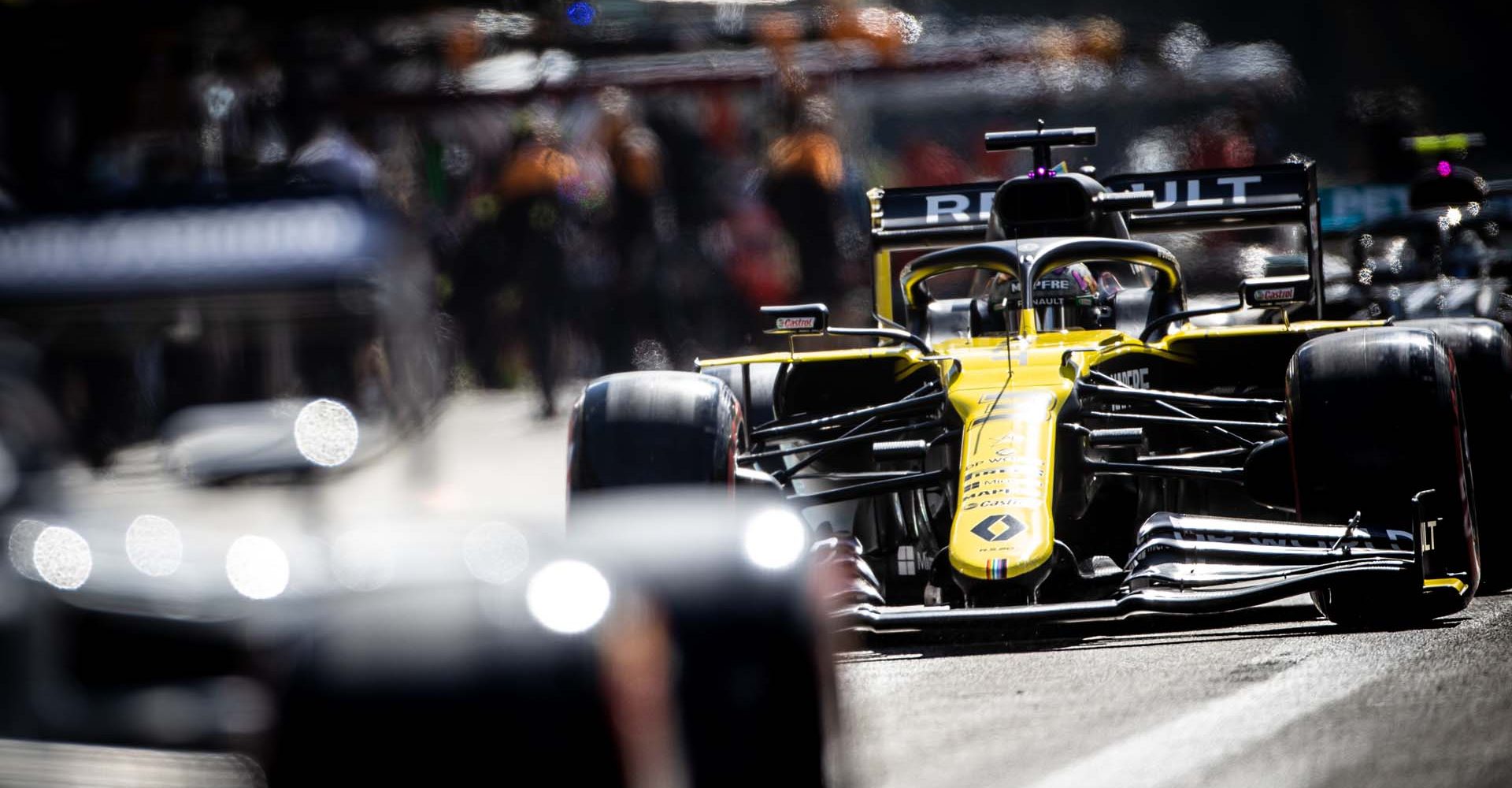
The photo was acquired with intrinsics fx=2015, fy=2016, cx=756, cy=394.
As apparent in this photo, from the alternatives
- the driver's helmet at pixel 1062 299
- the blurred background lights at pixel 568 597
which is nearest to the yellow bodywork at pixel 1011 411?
the driver's helmet at pixel 1062 299

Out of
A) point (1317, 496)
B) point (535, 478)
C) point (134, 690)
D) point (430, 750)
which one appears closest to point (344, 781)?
point (430, 750)

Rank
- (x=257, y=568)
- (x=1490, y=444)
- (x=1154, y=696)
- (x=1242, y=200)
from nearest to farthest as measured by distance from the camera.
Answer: (x=257, y=568)
(x=1154, y=696)
(x=1490, y=444)
(x=1242, y=200)

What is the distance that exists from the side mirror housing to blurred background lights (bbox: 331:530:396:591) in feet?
14.6

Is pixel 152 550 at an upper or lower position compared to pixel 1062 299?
lower

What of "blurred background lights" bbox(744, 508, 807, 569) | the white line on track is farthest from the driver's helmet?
"blurred background lights" bbox(744, 508, 807, 569)

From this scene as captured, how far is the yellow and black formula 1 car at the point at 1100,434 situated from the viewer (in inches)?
214

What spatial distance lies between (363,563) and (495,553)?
14 centimetres

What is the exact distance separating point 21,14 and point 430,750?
4.31 m

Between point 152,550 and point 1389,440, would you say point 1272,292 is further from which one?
point 152,550

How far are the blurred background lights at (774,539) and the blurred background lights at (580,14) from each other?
1372 centimetres

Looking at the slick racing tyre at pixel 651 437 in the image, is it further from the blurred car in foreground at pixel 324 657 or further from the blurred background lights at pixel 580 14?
the blurred background lights at pixel 580 14

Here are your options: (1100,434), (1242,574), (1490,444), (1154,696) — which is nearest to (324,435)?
(1154,696)

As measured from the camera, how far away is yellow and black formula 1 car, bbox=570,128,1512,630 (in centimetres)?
544

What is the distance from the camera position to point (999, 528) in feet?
18.2
